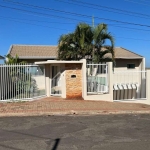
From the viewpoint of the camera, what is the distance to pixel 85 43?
16.2m

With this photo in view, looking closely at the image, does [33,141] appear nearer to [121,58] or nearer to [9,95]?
[9,95]

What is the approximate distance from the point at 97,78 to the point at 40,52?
8.44 metres

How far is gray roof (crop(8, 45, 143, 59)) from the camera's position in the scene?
19.7 meters

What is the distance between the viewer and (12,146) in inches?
221

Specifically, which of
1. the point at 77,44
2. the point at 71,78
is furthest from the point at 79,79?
the point at 77,44

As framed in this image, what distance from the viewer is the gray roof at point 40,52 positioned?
19.7 metres

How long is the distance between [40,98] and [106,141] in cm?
810

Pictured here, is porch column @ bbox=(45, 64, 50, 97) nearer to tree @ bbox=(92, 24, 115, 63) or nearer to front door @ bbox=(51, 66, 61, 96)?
front door @ bbox=(51, 66, 61, 96)

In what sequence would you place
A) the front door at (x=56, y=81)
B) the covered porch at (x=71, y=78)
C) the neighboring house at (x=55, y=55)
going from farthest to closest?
the neighboring house at (x=55, y=55), the front door at (x=56, y=81), the covered porch at (x=71, y=78)

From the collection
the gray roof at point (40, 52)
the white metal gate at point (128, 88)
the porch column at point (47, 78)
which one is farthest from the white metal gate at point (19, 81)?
the gray roof at point (40, 52)

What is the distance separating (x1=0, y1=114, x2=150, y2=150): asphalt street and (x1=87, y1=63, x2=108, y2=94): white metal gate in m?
4.66

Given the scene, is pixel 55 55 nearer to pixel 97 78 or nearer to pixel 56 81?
pixel 56 81

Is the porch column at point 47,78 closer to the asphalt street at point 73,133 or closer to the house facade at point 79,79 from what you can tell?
the house facade at point 79,79

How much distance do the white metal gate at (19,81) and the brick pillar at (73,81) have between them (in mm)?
1738
